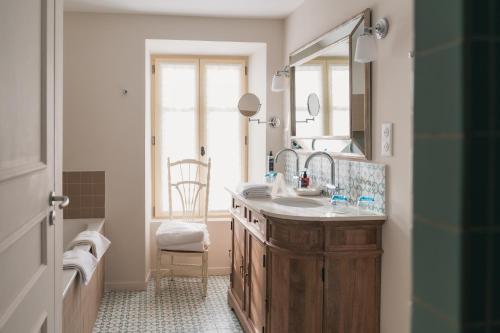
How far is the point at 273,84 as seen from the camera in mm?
4160

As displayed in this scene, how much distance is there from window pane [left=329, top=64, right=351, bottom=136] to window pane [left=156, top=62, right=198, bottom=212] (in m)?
2.10

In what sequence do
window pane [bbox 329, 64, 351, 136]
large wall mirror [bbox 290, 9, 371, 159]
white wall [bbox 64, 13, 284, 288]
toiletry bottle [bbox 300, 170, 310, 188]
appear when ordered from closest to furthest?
1. large wall mirror [bbox 290, 9, 371, 159]
2. window pane [bbox 329, 64, 351, 136]
3. toiletry bottle [bbox 300, 170, 310, 188]
4. white wall [bbox 64, 13, 284, 288]

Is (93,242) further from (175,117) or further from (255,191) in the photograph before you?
(175,117)

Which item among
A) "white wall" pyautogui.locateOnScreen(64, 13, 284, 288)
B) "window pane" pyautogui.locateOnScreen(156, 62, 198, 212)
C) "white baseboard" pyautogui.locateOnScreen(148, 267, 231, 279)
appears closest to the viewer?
"white wall" pyautogui.locateOnScreen(64, 13, 284, 288)

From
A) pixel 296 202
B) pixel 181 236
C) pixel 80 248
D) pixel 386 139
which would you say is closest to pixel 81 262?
pixel 80 248

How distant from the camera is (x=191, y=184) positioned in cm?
494

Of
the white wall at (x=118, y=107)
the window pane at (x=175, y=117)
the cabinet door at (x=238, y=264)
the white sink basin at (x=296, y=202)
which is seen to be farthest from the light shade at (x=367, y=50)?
the window pane at (x=175, y=117)

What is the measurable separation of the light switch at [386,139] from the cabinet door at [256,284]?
2.77 feet

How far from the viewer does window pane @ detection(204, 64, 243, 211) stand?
16.7ft

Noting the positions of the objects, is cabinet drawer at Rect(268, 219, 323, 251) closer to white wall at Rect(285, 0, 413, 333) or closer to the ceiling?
white wall at Rect(285, 0, 413, 333)

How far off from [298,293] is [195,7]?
2.59 metres

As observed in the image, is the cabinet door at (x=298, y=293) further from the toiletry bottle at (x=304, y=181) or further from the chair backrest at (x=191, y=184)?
the chair backrest at (x=191, y=184)

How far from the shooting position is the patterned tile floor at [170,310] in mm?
3564

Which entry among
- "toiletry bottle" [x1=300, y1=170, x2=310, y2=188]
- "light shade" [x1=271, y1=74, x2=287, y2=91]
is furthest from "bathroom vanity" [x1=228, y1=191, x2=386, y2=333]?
"light shade" [x1=271, y1=74, x2=287, y2=91]
